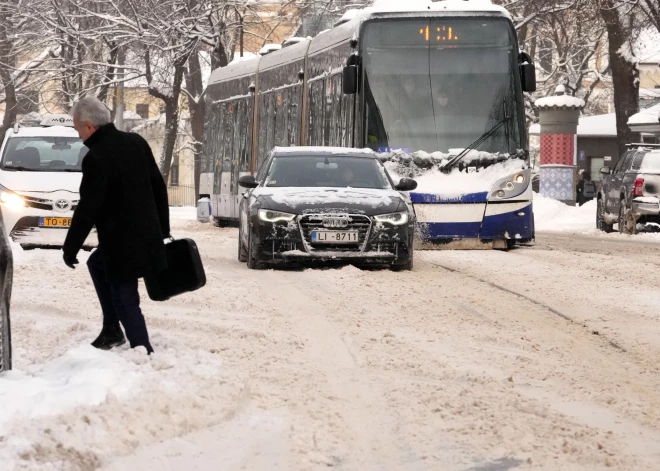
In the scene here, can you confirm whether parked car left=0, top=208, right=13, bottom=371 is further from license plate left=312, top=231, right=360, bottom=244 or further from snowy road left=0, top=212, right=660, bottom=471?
license plate left=312, top=231, right=360, bottom=244

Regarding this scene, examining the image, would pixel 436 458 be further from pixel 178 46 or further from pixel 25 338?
pixel 178 46

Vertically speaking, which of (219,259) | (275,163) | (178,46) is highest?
(178,46)

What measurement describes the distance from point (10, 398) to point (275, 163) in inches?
444

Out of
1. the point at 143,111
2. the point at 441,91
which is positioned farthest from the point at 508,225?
the point at 143,111

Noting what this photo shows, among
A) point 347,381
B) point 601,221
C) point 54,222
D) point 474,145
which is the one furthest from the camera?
point 601,221

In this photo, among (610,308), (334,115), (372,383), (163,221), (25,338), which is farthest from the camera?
(334,115)

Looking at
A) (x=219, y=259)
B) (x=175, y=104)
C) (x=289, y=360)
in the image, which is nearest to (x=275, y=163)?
(x=219, y=259)

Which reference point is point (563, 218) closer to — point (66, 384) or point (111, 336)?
point (111, 336)

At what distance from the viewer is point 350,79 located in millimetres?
20438

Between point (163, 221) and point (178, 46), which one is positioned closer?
point (163, 221)

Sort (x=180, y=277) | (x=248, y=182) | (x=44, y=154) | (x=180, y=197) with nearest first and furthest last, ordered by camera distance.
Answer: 1. (x=180, y=277)
2. (x=248, y=182)
3. (x=44, y=154)
4. (x=180, y=197)

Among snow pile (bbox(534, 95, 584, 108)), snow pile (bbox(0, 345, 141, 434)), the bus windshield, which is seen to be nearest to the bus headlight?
the bus windshield

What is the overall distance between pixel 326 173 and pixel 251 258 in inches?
69.3

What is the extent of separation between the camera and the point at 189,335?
33.7 ft
